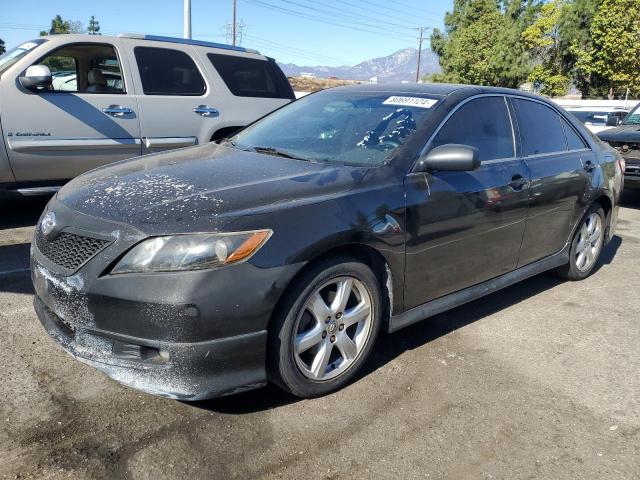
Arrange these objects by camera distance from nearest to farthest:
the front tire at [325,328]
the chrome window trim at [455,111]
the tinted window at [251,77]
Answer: the front tire at [325,328]
the chrome window trim at [455,111]
the tinted window at [251,77]

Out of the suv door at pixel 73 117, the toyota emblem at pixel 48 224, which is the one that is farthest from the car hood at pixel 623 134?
the toyota emblem at pixel 48 224

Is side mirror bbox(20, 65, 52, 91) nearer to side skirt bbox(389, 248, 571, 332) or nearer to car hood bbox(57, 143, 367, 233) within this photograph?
car hood bbox(57, 143, 367, 233)

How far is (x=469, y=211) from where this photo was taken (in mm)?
3420

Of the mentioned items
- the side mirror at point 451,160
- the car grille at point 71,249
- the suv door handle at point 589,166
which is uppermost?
the side mirror at point 451,160

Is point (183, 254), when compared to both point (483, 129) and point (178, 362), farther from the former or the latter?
point (483, 129)

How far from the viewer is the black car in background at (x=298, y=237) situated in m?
2.39

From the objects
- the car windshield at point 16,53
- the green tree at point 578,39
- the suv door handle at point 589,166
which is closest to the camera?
the suv door handle at point 589,166

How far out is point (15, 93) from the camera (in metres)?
5.39

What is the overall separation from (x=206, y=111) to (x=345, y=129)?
340cm

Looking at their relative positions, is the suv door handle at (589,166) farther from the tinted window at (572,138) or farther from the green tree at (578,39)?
the green tree at (578,39)

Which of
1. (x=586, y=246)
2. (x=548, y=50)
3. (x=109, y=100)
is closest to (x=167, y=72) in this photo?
(x=109, y=100)

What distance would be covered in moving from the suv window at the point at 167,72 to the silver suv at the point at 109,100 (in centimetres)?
1

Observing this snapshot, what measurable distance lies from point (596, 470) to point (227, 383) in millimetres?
1649

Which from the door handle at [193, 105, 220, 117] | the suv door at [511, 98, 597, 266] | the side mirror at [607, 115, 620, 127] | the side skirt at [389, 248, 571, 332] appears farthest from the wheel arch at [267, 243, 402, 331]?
the side mirror at [607, 115, 620, 127]
